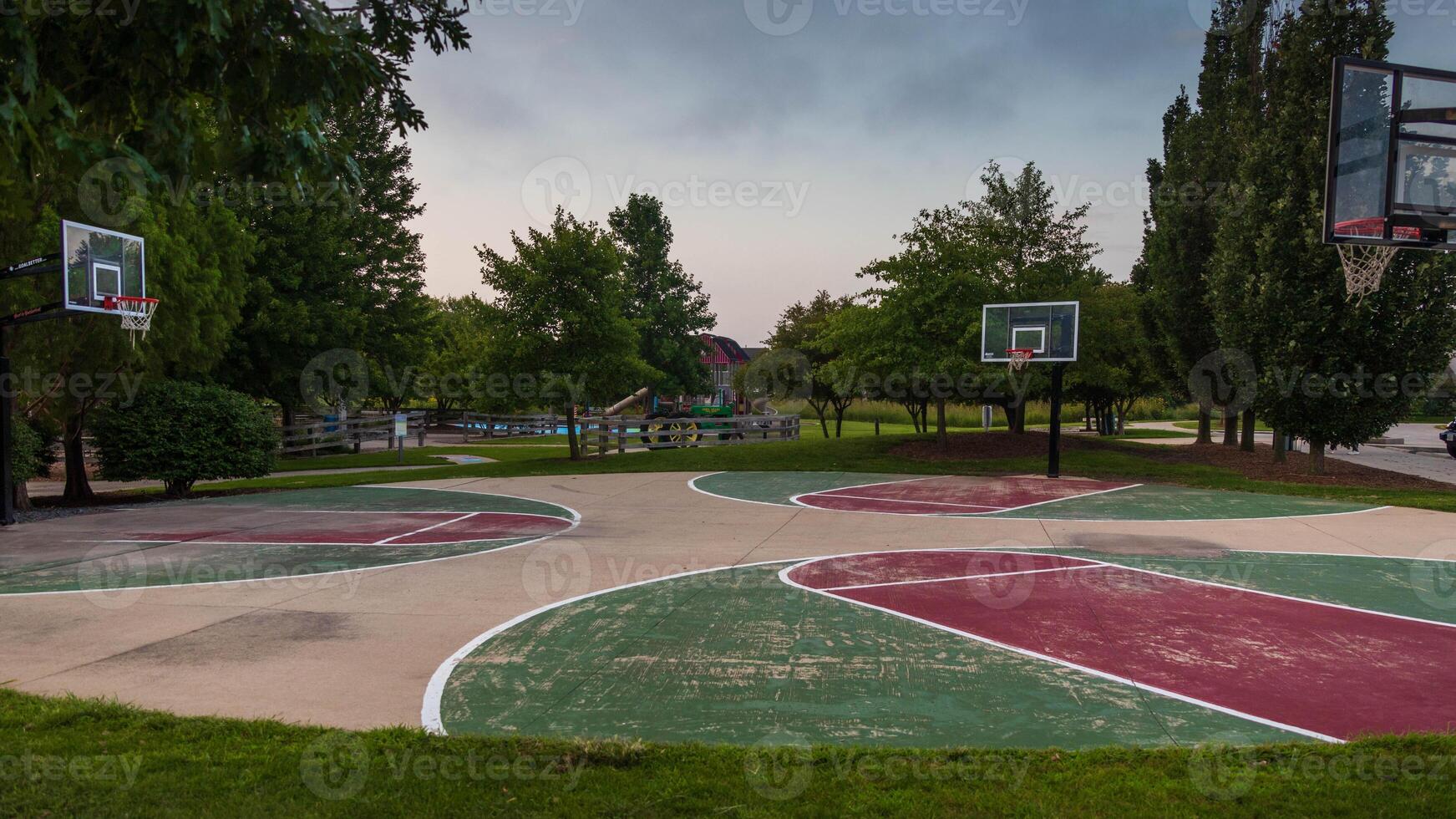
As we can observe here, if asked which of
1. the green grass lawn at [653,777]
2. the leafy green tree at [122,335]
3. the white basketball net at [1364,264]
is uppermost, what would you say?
the white basketball net at [1364,264]

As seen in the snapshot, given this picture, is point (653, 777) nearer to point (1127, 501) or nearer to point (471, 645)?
point (471, 645)

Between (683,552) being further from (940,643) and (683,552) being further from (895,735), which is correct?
(895,735)

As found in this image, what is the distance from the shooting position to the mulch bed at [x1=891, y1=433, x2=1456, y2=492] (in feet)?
60.8

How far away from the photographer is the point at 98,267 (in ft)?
41.2

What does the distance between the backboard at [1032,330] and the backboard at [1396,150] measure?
7878 millimetres

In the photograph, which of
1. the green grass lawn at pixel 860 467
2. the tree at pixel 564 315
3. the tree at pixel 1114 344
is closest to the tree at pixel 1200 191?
the tree at pixel 1114 344

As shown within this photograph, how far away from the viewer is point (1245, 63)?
2494 centimetres

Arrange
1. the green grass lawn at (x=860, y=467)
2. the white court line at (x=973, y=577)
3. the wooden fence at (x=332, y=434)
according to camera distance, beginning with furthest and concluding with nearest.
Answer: the wooden fence at (x=332, y=434) → the green grass lawn at (x=860, y=467) → the white court line at (x=973, y=577)

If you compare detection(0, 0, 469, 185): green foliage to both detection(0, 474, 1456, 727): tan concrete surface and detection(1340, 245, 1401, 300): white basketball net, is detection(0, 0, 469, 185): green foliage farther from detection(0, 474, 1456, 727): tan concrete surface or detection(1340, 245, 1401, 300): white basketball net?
detection(1340, 245, 1401, 300): white basketball net

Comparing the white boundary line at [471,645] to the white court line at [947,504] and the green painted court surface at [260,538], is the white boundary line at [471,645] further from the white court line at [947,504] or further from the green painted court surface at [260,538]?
the white court line at [947,504]

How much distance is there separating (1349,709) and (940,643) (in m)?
2.66

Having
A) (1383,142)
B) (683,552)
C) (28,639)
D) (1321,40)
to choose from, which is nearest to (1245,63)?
(1321,40)

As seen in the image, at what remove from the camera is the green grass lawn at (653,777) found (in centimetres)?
378

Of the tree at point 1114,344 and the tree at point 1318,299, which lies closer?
the tree at point 1318,299
